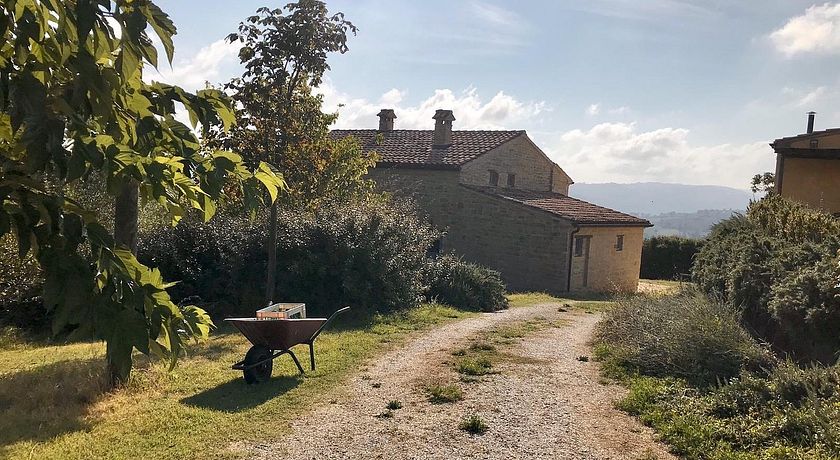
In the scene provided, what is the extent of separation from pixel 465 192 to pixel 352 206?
10.4 metres

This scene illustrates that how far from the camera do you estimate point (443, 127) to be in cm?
2753

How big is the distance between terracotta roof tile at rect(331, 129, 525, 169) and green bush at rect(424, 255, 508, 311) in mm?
8021

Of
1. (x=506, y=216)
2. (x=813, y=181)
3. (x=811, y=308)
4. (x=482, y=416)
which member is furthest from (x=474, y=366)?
Answer: (x=813, y=181)

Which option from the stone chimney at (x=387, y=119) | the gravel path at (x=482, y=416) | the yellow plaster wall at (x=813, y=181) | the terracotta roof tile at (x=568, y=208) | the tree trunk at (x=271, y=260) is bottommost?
the gravel path at (x=482, y=416)

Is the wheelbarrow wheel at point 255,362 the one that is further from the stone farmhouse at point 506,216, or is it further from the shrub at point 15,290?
the stone farmhouse at point 506,216

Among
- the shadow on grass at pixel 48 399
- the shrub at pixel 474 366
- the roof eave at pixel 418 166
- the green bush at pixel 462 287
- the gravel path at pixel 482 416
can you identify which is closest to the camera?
the gravel path at pixel 482 416

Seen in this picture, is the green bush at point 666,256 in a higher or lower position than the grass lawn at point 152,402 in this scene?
higher

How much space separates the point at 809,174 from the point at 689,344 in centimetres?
1391

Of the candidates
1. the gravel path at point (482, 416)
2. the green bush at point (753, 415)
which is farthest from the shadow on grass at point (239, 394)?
the green bush at point (753, 415)

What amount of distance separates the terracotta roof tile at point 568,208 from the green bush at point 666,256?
5607mm

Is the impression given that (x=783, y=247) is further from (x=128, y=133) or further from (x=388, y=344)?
(x=128, y=133)

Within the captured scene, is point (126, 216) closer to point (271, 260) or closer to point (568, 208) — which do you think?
point (271, 260)

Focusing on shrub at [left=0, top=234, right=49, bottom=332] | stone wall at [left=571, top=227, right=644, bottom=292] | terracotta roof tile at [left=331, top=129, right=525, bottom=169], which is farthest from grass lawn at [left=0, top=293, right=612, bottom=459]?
terracotta roof tile at [left=331, top=129, right=525, bottom=169]

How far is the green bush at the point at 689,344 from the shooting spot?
773 cm
